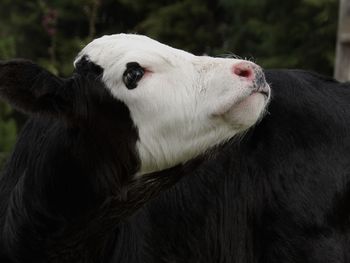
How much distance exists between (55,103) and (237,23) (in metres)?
10.2

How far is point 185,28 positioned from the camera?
1395 centimetres

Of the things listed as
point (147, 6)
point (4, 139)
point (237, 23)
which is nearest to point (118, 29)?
point (147, 6)

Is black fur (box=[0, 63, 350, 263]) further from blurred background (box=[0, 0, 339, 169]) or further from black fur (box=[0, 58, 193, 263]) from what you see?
blurred background (box=[0, 0, 339, 169])

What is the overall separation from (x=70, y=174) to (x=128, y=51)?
21.9 inches

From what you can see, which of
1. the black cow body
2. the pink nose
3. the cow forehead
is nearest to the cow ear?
the cow forehead

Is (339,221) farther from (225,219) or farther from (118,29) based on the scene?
(118,29)

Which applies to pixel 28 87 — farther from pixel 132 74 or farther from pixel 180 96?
pixel 180 96

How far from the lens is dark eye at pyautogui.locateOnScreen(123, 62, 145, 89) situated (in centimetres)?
357

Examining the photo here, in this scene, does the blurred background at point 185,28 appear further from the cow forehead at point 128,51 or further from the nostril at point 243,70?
the nostril at point 243,70

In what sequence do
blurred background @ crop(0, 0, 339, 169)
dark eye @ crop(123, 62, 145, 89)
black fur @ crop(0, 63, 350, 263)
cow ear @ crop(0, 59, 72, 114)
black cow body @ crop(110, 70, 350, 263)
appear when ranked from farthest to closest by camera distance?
blurred background @ crop(0, 0, 339, 169) → black cow body @ crop(110, 70, 350, 263) → black fur @ crop(0, 63, 350, 263) → dark eye @ crop(123, 62, 145, 89) → cow ear @ crop(0, 59, 72, 114)

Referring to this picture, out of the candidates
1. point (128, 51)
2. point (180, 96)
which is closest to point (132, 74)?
point (128, 51)

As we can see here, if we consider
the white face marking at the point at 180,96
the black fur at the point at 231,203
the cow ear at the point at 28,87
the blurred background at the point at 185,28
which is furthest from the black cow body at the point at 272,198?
the blurred background at the point at 185,28

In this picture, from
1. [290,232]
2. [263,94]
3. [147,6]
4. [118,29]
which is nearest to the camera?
[263,94]

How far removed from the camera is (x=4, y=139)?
9.16 meters
